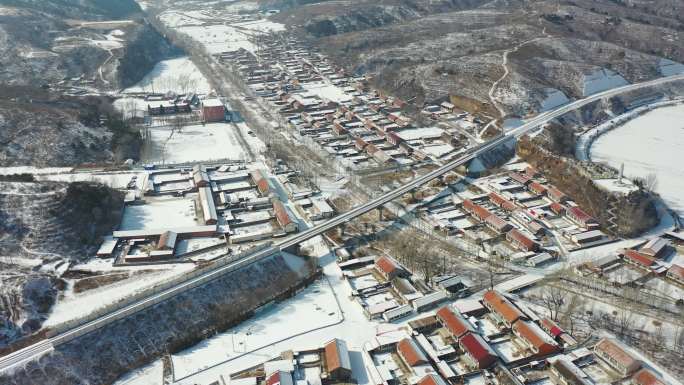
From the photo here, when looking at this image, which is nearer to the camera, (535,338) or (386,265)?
(535,338)

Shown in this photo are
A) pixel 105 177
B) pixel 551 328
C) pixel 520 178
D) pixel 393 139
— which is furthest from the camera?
pixel 393 139

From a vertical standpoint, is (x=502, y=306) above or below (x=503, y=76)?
below

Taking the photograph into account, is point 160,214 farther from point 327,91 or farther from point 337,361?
point 327,91

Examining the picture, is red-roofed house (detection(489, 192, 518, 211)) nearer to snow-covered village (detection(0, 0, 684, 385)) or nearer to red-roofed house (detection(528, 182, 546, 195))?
snow-covered village (detection(0, 0, 684, 385))

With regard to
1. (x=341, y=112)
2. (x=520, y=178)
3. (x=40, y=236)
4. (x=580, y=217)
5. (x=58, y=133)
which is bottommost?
(x=580, y=217)

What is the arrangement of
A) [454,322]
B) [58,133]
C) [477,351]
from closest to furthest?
[477,351]
[454,322]
[58,133]

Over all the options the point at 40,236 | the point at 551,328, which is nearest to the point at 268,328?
the point at 551,328

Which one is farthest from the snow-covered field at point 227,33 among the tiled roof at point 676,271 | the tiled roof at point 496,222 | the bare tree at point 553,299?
the tiled roof at point 676,271

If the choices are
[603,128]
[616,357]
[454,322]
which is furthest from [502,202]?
[603,128]
